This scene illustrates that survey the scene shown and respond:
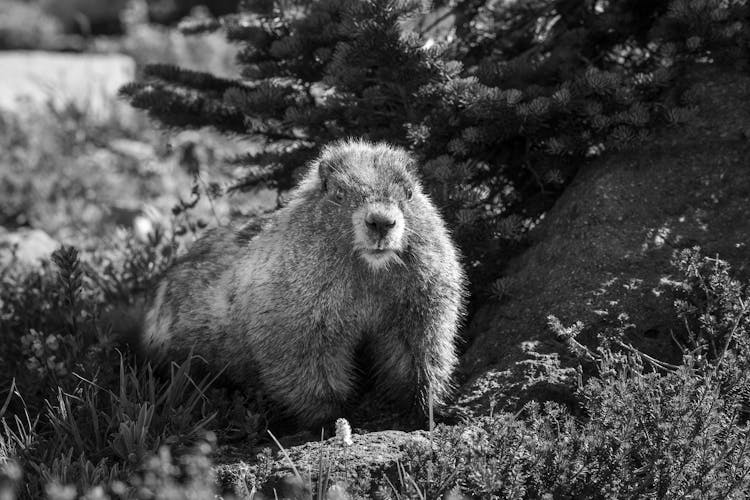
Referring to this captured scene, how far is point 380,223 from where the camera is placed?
397cm

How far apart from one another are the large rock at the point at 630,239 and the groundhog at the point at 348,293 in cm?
32

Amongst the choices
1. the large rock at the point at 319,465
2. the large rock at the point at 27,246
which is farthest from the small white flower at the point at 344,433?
the large rock at the point at 27,246

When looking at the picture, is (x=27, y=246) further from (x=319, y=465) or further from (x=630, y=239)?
(x=630, y=239)

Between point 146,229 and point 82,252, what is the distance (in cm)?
80

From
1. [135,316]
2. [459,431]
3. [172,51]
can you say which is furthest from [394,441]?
[172,51]

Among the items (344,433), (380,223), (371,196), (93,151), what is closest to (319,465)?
Answer: (344,433)

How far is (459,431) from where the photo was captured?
3.85 meters

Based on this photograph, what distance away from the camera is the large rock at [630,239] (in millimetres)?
4559

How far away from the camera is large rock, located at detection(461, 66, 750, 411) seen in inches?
179

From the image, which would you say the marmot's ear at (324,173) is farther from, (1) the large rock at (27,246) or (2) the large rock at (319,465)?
(1) the large rock at (27,246)

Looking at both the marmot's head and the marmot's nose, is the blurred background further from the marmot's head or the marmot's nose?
the marmot's nose

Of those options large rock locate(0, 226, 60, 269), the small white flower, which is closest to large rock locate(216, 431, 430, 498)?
the small white flower

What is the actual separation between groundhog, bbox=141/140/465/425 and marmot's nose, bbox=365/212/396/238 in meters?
0.04

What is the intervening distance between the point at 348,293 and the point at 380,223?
20.1 inches
